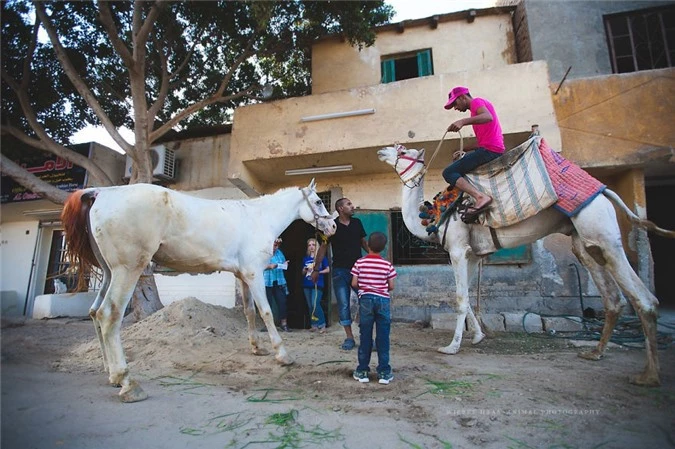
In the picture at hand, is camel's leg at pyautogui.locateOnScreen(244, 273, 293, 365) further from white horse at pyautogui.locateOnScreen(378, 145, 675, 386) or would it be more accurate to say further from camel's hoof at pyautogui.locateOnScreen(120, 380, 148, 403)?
white horse at pyautogui.locateOnScreen(378, 145, 675, 386)

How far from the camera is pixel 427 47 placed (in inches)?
358

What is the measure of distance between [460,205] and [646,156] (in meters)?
4.83

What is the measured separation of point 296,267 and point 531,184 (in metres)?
6.22

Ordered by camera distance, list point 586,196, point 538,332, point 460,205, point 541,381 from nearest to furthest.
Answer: point 541,381 < point 586,196 < point 460,205 < point 538,332

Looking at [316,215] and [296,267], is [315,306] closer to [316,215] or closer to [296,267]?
[296,267]

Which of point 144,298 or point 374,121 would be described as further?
point 374,121

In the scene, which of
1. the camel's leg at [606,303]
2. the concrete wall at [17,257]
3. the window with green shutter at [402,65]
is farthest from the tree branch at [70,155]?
the camel's leg at [606,303]

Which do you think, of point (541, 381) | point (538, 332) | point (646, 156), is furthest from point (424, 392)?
point (646, 156)

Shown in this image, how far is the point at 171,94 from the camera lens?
9828 mm

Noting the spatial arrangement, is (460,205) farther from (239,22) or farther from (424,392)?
(239,22)

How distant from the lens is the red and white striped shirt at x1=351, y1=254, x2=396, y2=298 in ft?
11.0

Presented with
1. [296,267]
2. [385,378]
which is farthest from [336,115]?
[385,378]

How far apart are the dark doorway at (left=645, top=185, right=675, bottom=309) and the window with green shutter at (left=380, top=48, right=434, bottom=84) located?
6662 millimetres

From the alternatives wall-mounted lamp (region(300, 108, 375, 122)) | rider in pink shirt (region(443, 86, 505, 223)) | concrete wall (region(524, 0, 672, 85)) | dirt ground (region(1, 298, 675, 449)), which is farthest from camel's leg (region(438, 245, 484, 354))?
concrete wall (region(524, 0, 672, 85))
